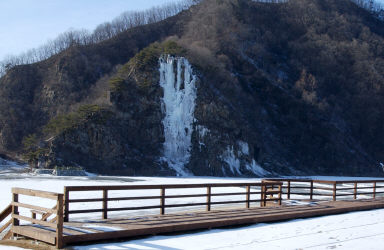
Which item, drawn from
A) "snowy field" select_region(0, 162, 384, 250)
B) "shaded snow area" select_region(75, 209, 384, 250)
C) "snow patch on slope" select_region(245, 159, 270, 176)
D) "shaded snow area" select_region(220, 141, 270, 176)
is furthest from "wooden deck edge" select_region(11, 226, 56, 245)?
"snow patch on slope" select_region(245, 159, 270, 176)

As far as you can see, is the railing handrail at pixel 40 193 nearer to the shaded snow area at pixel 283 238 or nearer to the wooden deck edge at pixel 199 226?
the wooden deck edge at pixel 199 226

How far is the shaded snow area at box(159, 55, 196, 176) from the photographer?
51.7m

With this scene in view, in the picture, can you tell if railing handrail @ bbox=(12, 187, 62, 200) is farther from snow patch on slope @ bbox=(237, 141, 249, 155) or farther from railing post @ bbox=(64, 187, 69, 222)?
snow patch on slope @ bbox=(237, 141, 249, 155)

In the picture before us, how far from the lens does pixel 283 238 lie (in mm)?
11391

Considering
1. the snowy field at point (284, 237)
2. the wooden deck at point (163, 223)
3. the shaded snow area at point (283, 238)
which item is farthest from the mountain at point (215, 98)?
the shaded snow area at point (283, 238)

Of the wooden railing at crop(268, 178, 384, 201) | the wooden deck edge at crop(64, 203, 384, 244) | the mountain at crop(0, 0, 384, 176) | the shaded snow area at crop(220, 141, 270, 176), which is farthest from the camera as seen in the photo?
the shaded snow area at crop(220, 141, 270, 176)

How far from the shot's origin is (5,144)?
68.6 m

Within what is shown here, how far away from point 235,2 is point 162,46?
40798mm

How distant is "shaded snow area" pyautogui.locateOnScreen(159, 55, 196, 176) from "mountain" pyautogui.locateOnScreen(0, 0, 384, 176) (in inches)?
5.2

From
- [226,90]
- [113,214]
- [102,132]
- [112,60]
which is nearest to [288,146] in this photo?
[226,90]

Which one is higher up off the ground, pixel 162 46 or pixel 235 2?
pixel 235 2

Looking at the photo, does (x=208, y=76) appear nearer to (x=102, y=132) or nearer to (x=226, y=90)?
(x=226, y=90)

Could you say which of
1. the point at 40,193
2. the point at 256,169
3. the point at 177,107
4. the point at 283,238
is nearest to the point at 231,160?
the point at 256,169

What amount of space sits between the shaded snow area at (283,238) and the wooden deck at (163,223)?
0.22 meters
